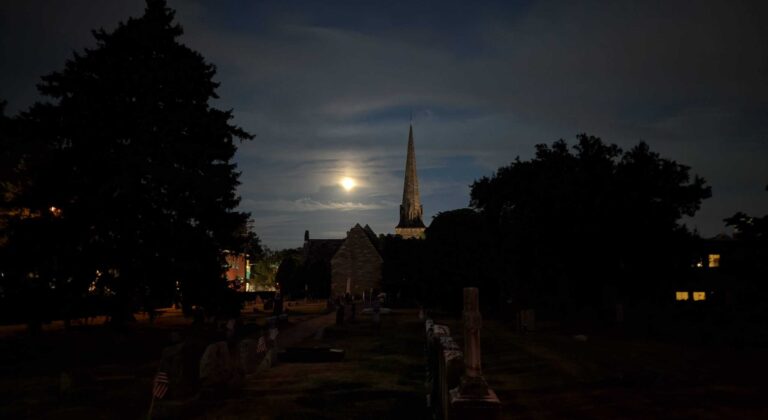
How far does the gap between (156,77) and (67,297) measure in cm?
1116

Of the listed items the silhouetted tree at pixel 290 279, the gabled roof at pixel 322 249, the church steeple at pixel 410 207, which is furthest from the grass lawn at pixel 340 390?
the church steeple at pixel 410 207

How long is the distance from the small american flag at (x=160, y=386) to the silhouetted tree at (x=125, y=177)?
50.9 feet

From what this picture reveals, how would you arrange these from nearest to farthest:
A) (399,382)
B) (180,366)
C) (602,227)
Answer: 1. (180,366)
2. (399,382)
3. (602,227)

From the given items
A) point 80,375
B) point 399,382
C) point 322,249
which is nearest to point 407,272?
point 399,382

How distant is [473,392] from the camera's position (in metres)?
9.73

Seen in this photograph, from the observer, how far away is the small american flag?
1350 centimetres

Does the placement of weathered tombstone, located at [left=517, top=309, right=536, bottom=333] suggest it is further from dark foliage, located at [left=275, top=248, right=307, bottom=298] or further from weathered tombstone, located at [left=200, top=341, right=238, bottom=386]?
dark foliage, located at [left=275, top=248, right=307, bottom=298]

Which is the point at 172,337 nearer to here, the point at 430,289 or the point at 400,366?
the point at 400,366

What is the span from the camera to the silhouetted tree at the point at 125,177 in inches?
1089

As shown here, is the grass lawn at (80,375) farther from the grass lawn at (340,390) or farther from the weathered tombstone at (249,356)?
the grass lawn at (340,390)

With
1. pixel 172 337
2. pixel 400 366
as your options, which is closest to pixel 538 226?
pixel 400 366

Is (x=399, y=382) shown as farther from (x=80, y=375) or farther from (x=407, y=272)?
(x=407, y=272)

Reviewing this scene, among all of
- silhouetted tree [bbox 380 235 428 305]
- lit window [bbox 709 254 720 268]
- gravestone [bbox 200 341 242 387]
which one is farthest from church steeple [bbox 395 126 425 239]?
gravestone [bbox 200 341 242 387]

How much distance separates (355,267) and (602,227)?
64984 mm
